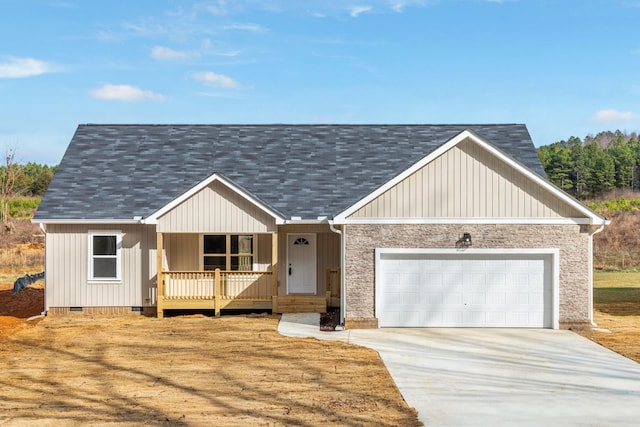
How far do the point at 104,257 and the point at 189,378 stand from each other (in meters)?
9.39

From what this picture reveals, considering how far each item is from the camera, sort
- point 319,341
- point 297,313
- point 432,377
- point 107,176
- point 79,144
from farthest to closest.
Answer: point 79,144
point 107,176
point 297,313
point 319,341
point 432,377

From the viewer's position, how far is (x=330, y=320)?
1823 cm

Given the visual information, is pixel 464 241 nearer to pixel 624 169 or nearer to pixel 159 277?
pixel 159 277

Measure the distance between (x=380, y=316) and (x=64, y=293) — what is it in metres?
9.92

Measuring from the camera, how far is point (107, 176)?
2164 cm

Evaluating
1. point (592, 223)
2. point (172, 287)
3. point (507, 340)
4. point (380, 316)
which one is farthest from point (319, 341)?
point (592, 223)

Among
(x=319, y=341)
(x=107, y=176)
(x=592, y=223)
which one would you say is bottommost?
(x=319, y=341)

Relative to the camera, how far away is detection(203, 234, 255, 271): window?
2083 centimetres

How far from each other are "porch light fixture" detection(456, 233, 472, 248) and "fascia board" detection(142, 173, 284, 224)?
17.5 feet

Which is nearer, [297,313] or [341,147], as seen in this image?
[297,313]

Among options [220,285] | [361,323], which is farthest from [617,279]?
[220,285]

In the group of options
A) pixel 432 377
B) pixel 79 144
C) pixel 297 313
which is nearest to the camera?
pixel 432 377

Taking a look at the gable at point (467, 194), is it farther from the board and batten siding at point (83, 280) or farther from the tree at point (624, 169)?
the tree at point (624, 169)

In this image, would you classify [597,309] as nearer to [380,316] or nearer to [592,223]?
[592,223]
